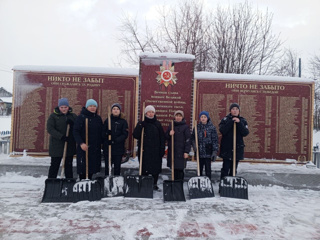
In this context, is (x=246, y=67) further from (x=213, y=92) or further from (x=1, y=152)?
(x=1, y=152)

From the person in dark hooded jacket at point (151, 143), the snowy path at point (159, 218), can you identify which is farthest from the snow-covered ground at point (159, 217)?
the person in dark hooded jacket at point (151, 143)

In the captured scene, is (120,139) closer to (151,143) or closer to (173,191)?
(151,143)

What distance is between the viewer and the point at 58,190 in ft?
14.4

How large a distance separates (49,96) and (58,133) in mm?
1783

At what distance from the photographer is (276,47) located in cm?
1223

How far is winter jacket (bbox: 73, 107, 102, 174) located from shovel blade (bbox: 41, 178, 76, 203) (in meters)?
0.35

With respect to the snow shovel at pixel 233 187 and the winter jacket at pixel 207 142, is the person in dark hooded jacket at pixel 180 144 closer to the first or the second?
the winter jacket at pixel 207 142

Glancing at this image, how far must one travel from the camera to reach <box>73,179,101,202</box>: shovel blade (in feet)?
Answer: 14.2

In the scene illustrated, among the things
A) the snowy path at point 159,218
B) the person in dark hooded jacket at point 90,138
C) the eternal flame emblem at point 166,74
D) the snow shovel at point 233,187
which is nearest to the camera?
the snowy path at point 159,218

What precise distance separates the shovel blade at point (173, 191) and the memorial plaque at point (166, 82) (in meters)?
1.73

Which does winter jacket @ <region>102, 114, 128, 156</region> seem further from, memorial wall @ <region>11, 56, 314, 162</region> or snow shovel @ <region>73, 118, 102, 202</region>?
memorial wall @ <region>11, 56, 314, 162</region>

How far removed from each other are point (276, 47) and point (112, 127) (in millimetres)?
11149

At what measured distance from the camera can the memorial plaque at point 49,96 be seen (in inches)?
234

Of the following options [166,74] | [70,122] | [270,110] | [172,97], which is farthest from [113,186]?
[270,110]
